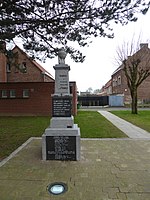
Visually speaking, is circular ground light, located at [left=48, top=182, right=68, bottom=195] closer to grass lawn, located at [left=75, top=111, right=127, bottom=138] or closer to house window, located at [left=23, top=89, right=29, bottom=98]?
grass lawn, located at [left=75, top=111, right=127, bottom=138]

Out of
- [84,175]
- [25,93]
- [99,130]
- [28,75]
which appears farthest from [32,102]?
[84,175]

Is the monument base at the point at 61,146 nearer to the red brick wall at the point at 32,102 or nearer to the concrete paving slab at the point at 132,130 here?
the concrete paving slab at the point at 132,130

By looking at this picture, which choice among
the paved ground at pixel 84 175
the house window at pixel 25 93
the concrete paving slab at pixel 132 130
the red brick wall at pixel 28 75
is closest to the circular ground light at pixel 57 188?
the paved ground at pixel 84 175

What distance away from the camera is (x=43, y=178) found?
5410mm

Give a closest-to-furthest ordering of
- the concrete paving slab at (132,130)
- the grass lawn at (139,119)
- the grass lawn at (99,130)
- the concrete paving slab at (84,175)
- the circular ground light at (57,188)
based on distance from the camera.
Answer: the concrete paving slab at (84,175), the circular ground light at (57,188), the grass lawn at (99,130), the concrete paving slab at (132,130), the grass lawn at (139,119)

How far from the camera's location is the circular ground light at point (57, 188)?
15.4 feet

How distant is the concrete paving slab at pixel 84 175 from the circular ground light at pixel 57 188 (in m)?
0.10

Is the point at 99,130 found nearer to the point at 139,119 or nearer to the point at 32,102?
the point at 139,119

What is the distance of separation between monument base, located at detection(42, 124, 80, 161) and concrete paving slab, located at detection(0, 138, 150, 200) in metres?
0.24

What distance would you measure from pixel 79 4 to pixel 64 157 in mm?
5653

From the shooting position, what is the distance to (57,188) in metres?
4.88

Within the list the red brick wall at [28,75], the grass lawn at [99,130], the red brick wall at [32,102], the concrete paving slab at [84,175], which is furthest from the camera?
the red brick wall at [28,75]

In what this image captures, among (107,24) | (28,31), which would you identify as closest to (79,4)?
(107,24)

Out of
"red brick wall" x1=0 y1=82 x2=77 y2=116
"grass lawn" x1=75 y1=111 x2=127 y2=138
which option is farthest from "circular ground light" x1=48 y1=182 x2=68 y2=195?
"red brick wall" x1=0 y1=82 x2=77 y2=116
